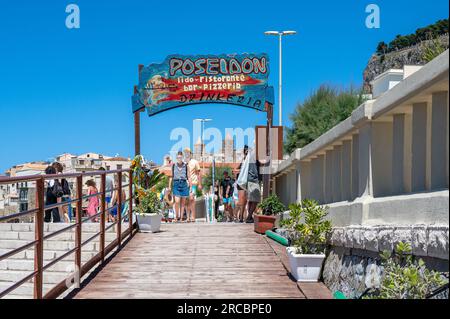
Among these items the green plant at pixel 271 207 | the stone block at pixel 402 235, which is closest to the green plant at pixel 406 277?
the stone block at pixel 402 235

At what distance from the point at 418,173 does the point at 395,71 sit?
23.4ft

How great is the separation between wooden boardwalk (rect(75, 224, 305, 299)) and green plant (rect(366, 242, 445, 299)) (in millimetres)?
A: 1746

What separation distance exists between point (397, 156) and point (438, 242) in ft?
5.46

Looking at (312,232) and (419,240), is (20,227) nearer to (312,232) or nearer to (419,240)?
(312,232)

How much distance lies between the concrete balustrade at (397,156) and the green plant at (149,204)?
154 inches

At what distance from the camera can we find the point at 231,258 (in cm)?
817

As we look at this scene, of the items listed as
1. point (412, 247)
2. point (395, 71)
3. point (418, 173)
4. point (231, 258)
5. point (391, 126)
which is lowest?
point (231, 258)

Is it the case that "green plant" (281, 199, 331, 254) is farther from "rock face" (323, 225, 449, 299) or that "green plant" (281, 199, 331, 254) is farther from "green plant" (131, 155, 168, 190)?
"green plant" (131, 155, 168, 190)

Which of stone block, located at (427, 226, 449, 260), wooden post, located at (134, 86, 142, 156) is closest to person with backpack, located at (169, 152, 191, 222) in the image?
wooden post, located at (134, 86, 142, 156)

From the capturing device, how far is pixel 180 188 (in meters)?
13.3

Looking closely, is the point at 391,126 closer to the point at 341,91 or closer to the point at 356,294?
the point at 356,294

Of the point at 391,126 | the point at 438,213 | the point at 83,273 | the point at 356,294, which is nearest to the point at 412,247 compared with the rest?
the point at 438,213

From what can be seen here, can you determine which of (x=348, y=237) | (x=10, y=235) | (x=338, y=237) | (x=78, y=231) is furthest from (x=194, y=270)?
(x=10, y=235)

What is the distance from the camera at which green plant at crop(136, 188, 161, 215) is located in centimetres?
1063
